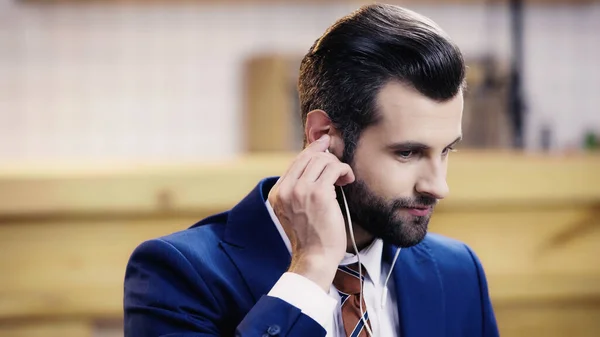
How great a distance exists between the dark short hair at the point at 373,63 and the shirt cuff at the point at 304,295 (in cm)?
29

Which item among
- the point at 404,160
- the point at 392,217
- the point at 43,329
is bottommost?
the point at 43,329

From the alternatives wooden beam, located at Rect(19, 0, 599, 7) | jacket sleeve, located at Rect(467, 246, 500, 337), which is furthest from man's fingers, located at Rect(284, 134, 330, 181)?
wooden beam, located at Rect(19, 0, 599, 7)

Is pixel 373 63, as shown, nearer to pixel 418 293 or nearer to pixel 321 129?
pixel 321 129

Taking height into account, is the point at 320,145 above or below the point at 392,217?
above

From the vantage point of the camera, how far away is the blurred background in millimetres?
2889

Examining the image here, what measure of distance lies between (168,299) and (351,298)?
1.19 ft

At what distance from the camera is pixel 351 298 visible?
1.68 m

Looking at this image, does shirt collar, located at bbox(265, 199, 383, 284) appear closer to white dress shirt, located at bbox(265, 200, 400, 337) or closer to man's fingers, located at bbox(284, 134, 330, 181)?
white dress shirt, located at bbox(265, 200, 400, 337)

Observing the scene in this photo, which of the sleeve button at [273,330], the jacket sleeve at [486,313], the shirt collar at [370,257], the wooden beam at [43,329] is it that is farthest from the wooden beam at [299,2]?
the sleeve button at [273,330]

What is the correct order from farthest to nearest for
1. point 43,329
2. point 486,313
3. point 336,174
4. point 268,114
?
point 268,114 → point 43,329 → point 486,313 → point 336,174

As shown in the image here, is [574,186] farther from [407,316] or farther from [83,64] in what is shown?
[83,64]

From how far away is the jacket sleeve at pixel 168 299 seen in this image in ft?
5.06

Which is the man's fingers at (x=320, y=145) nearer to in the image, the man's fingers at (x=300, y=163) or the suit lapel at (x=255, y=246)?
the man's fingers at (x=300, y=163)

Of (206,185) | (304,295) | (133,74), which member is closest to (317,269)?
(304,295)
